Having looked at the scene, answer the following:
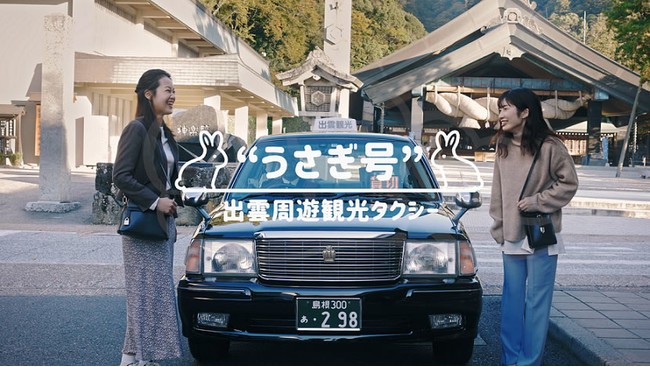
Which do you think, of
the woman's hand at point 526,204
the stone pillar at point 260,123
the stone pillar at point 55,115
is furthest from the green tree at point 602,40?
the woman's hand at point 526,204

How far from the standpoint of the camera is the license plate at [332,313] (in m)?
4.95

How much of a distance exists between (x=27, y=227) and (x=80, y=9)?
18.4m

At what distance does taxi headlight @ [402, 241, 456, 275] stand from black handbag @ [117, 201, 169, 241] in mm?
1570

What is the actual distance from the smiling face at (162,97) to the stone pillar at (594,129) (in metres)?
33.6

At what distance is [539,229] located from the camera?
16.5 ft

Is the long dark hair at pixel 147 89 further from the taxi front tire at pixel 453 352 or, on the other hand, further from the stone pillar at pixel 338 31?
the stone pillar at pixel 338 31

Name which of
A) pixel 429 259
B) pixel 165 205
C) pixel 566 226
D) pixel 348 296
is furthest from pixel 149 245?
pixel 566 226

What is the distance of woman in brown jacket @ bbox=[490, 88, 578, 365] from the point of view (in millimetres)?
5008

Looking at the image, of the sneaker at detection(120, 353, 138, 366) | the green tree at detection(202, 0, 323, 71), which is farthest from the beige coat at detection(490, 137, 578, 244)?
the green tree at detection(202, 0, 323, 71)

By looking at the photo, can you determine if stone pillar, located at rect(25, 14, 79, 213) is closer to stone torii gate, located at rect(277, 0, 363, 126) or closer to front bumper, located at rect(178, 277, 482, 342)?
stone torii gate, located at rect(277, 0, 363, 126)

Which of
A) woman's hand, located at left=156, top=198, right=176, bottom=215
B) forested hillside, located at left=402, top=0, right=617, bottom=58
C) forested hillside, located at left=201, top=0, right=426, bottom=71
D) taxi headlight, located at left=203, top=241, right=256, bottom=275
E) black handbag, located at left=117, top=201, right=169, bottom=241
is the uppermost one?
forested hillside, located at left=402, top=0, right=617, bottom=58

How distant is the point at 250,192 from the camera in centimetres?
618

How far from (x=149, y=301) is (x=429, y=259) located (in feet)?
5.92

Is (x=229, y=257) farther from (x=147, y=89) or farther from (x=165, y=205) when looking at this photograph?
(x=147, y=89)
